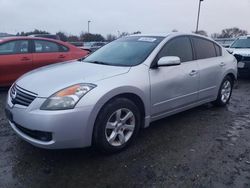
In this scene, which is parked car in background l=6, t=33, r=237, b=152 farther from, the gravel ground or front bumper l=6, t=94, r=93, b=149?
the gravel ground

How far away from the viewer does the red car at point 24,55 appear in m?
6.76

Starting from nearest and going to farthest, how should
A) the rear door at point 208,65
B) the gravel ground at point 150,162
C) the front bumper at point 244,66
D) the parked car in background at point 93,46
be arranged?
the gravel ground at point 150,162, the rear door at point 208,65, the front bumper at point 244,66, the parked car in background at point 93,46

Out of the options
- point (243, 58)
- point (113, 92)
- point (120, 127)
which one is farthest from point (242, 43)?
point (113, 92)

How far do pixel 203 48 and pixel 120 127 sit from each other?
96.7 inches

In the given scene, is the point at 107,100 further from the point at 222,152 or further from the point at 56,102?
the point at 222,152

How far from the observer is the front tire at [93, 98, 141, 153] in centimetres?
332

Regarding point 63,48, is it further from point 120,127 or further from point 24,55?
point 120,127

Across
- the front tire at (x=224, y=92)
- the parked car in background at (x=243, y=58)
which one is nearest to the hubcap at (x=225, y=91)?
the front tire at (x=224, y=92)

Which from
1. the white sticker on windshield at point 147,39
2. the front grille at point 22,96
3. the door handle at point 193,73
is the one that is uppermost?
the white sticker on windshield at point 147,39

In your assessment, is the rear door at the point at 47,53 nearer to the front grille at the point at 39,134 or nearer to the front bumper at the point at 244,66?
the front grille at the point at 39,134

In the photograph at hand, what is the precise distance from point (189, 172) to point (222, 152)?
777mm

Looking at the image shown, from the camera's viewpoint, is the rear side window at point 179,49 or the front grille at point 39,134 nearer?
the front grille at point 39,134

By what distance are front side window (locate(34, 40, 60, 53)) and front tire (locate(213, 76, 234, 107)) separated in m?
4.48

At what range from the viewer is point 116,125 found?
354 cm
